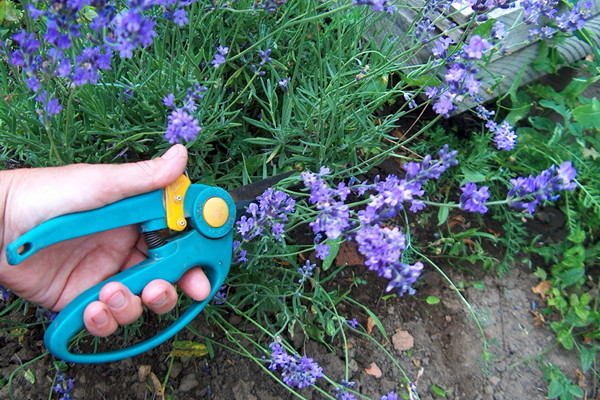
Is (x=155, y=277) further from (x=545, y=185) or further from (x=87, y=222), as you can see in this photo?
(x=545, y=185)

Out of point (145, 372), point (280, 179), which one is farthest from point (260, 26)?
point (145, 372)

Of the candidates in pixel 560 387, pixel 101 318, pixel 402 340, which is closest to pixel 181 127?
pixel 101 318

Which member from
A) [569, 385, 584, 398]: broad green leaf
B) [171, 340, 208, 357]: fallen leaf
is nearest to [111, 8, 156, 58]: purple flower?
[171, 340, 208, 357]: fallen leaf

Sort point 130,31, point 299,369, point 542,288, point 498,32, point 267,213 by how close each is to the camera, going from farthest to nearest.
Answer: point 542,288, point 498,32, point 299,369, point 267,213, point 130,31

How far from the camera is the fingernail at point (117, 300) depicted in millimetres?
1308

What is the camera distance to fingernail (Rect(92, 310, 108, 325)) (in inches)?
50.9

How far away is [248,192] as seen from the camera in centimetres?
168

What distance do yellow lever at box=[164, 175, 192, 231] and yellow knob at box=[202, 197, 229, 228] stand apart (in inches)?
2.6

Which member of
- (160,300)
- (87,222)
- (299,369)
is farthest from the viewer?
(299,369)

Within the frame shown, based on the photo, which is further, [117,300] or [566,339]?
[566,339]

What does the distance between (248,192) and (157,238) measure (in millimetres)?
353

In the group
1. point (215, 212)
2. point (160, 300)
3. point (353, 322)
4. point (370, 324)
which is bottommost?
point (370, 324)

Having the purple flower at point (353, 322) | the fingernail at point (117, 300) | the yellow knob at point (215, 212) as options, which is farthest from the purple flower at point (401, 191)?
the purple flower at point (353, 322)

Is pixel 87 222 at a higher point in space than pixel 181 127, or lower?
lower
